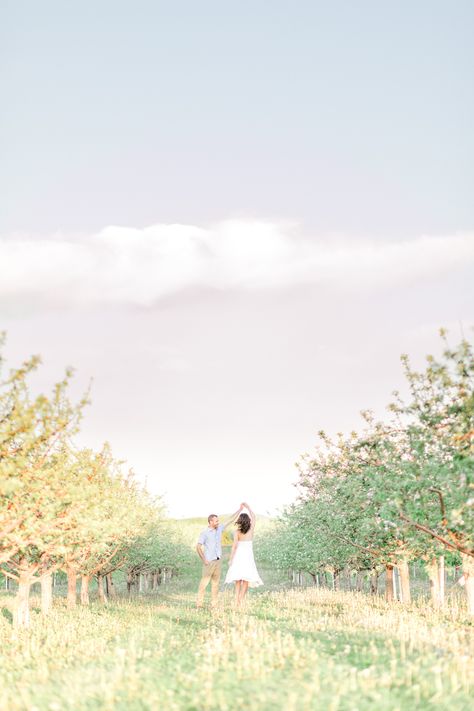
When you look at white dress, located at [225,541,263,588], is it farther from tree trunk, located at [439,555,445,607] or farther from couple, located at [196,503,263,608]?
tree trunk, located at [439,555,445,607]

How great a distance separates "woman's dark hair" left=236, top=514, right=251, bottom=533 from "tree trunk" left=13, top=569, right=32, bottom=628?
22.5 ft

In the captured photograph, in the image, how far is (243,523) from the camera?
20.8 metres

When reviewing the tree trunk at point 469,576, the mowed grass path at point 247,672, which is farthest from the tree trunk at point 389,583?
the mowed grass path at point 247,672

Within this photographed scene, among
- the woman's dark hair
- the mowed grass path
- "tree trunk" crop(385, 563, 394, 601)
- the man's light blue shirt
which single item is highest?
the woman's dark hair

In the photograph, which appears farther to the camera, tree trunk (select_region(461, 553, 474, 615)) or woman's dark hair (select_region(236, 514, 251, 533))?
tree trunk (select_region(461, 553, 474, 615))

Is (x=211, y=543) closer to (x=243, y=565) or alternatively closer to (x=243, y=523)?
(x=243, y=565)

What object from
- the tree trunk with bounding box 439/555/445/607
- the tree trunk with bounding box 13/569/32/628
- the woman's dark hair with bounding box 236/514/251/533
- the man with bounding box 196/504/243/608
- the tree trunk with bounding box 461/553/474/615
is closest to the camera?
the tree trunk with bounding box 13/569/32/628

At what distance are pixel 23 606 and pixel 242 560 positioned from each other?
6991 mm

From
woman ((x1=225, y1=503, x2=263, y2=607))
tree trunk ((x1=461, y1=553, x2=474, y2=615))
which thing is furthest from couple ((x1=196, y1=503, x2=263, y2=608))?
tree trunk ((x1=461, y1=553, x2=474, y2=615))

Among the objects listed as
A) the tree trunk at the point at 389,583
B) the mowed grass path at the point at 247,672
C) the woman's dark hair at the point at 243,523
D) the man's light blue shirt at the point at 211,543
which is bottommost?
the tree trunk at the point at 389,583

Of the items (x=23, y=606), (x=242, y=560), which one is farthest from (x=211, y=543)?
(x=23, y=606)

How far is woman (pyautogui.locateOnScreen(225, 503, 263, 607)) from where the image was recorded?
21.0 m

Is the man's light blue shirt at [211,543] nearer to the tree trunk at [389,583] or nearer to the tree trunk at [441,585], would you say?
the tree trunk at [441,585]

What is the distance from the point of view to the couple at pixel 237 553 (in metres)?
20.9
